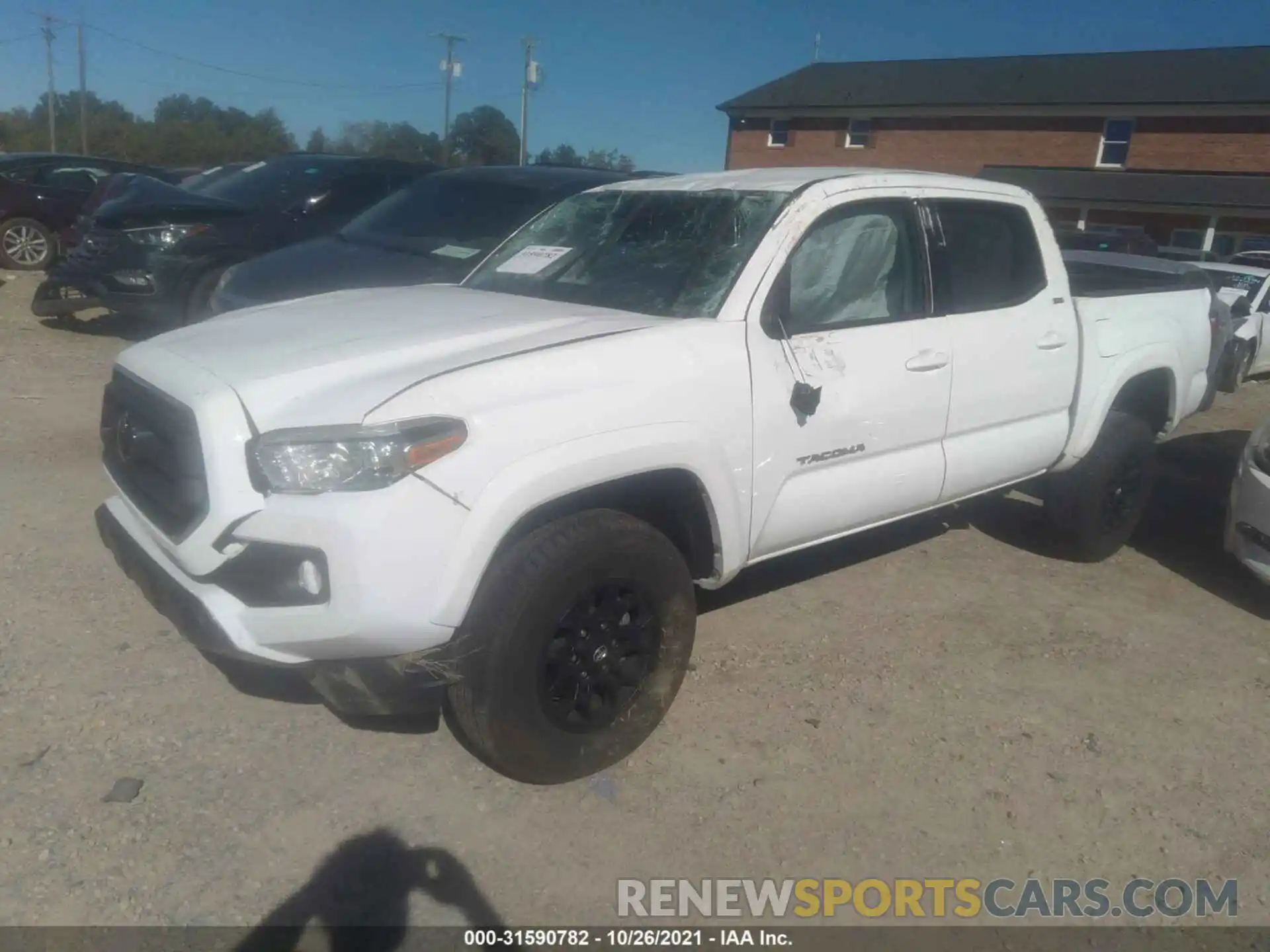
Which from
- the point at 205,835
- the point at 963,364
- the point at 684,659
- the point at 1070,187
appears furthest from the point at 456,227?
the point at 1070,187

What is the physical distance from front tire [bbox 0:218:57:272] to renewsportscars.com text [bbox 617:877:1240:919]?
13481 mm

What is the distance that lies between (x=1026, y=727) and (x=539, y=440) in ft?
7.06

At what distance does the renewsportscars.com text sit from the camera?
109 inches

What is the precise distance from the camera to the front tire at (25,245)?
512 inches

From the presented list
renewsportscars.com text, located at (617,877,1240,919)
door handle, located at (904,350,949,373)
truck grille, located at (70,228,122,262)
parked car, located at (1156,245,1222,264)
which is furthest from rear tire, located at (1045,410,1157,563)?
parked car, located at (1156,245,1222,264)

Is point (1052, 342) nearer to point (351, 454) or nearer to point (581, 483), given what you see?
point (581, 483)

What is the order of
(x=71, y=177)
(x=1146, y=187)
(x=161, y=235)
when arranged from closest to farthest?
(x=161, y=235), (x=71, y=177), (x=1146, y=187)

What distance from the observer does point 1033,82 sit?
32906 millimetres

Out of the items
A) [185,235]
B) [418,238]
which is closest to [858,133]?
[185,235]

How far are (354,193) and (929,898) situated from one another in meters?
8.25

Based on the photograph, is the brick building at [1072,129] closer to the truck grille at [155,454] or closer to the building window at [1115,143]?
the building window at [1115,143]

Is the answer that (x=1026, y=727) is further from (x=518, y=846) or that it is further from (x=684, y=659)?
(x=518, y=846)

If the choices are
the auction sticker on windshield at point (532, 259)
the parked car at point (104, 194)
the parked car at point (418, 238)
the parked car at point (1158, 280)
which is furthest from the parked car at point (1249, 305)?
the parked car at point (104, 194)

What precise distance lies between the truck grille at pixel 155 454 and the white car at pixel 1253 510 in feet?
14.7
